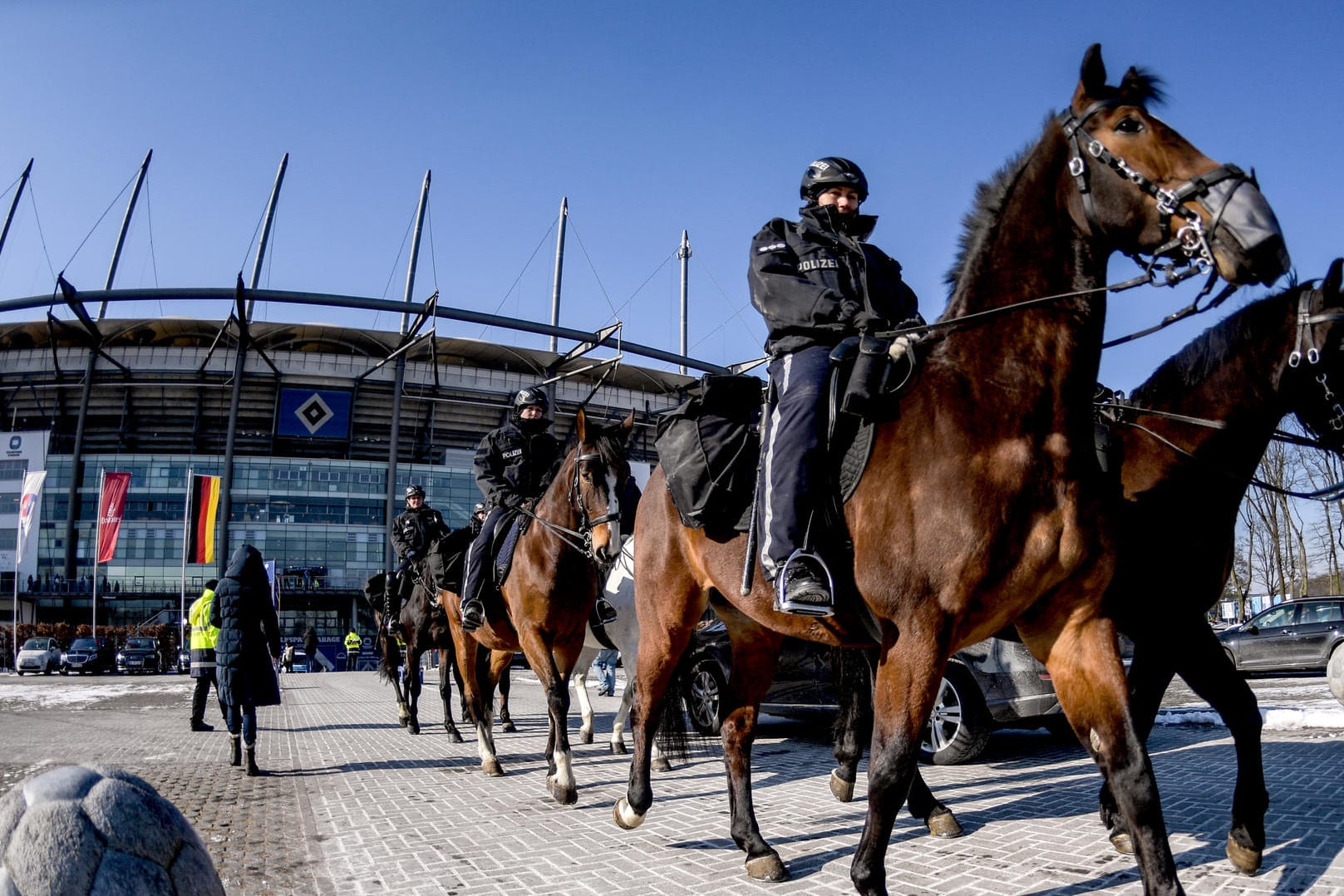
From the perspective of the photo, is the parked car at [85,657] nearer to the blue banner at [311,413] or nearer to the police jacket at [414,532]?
the blue banner at [311,413]

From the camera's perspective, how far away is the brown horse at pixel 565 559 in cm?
719

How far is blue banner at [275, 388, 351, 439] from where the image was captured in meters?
57.1

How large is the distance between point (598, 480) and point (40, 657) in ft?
125

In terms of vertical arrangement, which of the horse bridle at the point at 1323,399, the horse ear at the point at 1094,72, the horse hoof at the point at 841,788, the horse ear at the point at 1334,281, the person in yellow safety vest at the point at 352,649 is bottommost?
the person in yellow safety vest at the point at 352,649

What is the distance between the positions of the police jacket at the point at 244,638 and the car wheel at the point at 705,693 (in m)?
4.49

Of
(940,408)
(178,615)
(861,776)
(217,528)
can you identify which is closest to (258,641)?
(861,776)

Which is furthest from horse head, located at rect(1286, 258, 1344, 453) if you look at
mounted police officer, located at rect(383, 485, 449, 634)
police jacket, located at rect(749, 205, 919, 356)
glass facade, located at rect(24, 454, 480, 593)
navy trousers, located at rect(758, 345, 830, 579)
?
glass facade, located at rect(24, 454, 480, 593)

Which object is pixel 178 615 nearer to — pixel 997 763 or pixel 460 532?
pixel 460 532

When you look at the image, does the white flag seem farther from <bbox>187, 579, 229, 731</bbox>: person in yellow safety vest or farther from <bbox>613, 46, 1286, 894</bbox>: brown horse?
<bbox>613, 46, 1286, 894</bbox>: brown horse

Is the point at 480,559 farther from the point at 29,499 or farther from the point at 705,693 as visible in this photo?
the point at 29,499

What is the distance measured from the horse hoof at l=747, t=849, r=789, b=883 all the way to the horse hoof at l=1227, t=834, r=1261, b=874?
2.08m

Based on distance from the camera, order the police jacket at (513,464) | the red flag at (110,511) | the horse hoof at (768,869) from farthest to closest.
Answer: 1. the red flag at (110,511)
2. the police jacket at (513,464)
3. the horse hoof at (768,869)

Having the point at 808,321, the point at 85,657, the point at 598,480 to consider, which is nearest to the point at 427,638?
the point at 598,480

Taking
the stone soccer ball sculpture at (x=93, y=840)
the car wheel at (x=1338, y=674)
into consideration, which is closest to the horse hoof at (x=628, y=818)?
the stone soccer ball sculpture at (x=93, y=840)
